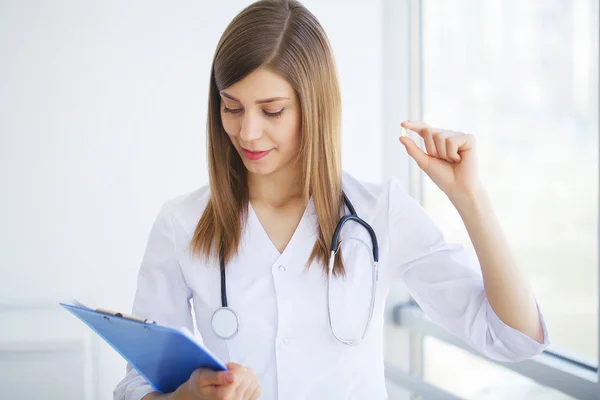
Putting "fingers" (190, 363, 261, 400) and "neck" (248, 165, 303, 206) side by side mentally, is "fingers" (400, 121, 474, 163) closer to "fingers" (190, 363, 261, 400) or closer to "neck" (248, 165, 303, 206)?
"neck" (248, 165, 303, 206)

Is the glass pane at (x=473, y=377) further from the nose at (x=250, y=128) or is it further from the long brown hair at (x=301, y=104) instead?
the nose at (x=250, y=128)

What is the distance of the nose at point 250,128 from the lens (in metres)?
1.19

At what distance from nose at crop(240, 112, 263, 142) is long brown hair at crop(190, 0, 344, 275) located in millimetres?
83

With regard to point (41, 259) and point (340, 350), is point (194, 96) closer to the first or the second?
point (41, 259)

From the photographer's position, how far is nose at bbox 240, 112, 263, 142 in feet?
3.91

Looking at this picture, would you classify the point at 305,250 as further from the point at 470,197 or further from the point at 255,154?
the point at 470,197

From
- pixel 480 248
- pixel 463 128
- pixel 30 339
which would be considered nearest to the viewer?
pixel 480 248

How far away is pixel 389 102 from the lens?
250 cm

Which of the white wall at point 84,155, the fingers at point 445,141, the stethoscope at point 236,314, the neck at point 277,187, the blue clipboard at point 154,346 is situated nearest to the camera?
the blue clipboard at point 154,346

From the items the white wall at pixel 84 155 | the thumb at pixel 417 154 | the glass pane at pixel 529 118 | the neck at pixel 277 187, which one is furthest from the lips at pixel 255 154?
the glass pane at pixel 529 118

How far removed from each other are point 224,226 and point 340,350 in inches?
14.6

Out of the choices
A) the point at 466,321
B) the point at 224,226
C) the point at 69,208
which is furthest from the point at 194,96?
the point at 466,321

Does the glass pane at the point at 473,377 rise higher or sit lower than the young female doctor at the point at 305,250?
lower

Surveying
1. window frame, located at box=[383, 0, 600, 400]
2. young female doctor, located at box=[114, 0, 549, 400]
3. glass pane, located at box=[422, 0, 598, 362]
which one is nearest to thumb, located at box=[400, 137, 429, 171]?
young female doctor, located at box=[114, 0, 549, 400]
